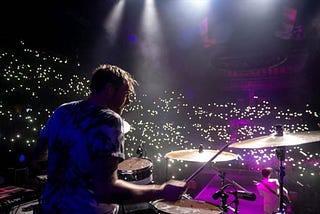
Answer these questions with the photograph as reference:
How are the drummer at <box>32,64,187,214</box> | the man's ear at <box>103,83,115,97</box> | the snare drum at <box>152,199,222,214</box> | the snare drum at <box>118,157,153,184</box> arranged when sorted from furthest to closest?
1. the snare drum at <box>118,157,153,184</box>
2. the snare drum at <box>152,199,222,214</box>
3. the man's ear at <box>103,83,115,97</box>
4. the drummer at <box>32,64,187,214</box>

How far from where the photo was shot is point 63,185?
4.81 feet

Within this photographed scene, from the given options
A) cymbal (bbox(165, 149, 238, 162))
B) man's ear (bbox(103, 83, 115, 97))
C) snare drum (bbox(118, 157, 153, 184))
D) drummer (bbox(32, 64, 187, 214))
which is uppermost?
man's ear (bbox(103, 83, 115, 97))

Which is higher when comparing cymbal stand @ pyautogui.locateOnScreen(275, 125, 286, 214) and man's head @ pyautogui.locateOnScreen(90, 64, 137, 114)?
man's head @ pyautogui.locateOnScreen(90, 64, 137, 114)

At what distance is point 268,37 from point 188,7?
3.04 meters

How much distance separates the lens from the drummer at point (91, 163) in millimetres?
1332

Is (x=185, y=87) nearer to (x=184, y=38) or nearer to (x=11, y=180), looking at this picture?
(x=184, y=38)

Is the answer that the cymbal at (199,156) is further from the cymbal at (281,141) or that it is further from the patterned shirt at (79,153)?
the patterned shirt at (79,153)

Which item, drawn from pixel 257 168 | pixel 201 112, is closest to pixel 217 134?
pixel 201 112

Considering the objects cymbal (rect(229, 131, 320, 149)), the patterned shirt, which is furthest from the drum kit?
the patterned shirt

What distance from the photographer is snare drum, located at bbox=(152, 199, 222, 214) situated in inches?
110

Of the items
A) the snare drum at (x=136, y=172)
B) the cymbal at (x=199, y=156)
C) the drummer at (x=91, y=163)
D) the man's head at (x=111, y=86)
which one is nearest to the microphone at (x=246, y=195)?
the cymbal at (x=199, y=156)

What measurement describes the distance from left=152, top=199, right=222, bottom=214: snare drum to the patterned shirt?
4.67ft

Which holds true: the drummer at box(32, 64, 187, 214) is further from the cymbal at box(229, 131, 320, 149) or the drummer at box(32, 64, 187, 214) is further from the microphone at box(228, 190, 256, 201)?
the microphone at box(228, 190, 256, 201)

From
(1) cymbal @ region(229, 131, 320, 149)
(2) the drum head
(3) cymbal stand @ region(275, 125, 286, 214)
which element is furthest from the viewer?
(2) the drum head
